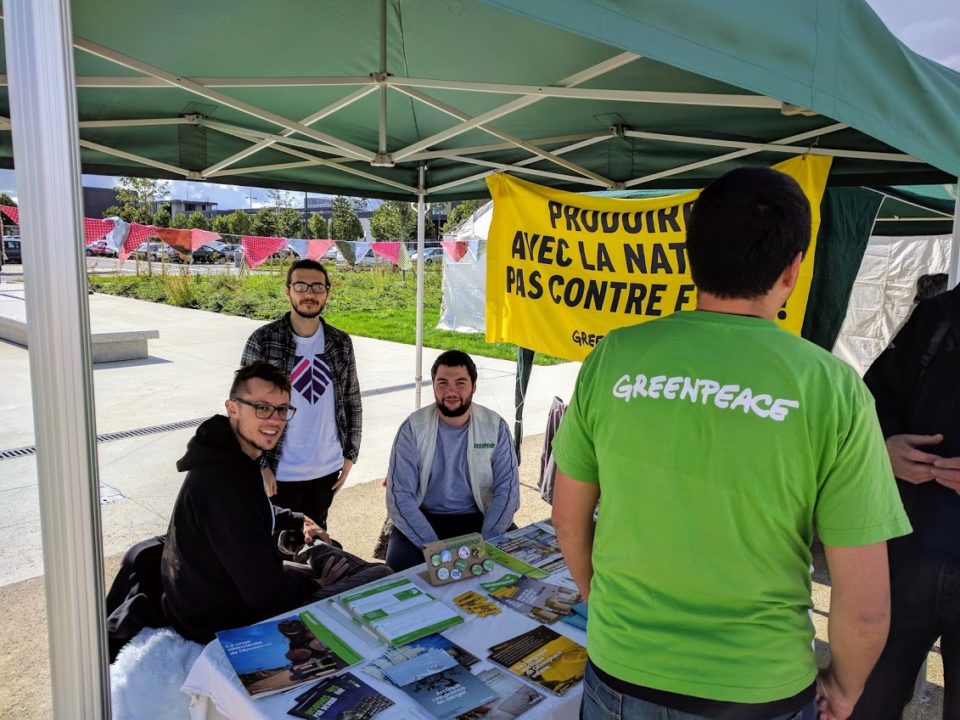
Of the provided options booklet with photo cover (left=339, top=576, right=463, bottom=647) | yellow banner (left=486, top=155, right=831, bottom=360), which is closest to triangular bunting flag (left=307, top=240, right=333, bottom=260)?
yellow banner (left=486, top=155, right=831, bottom=360)

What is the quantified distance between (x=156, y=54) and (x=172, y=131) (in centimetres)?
92

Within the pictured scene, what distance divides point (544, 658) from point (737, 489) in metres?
0.91

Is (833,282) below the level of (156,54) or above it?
below

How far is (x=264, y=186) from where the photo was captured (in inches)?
167

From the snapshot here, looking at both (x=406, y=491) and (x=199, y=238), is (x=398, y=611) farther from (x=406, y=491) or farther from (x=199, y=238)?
(x=199, y=238)

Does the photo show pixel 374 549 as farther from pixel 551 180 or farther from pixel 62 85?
pixel 62 85

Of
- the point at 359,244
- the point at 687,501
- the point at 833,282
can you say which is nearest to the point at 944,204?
the point at 833,282

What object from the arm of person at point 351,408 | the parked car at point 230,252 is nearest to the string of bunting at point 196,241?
the arm of person at point 351,408

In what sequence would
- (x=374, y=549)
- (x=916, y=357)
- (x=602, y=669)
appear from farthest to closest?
(x=374, y=549) → (x=916, y=357) → (x=602, y=669)

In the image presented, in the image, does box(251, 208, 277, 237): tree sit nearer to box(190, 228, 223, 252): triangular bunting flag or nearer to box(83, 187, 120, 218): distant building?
box(83, 187, 120, 218): distant building

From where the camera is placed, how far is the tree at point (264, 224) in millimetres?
36844

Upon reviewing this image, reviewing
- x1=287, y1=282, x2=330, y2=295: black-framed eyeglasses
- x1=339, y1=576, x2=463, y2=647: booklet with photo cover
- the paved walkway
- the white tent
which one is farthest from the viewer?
the white tent

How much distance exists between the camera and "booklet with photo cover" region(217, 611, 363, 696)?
4.85 ft

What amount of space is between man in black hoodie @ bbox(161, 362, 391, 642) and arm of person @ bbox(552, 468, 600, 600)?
111cm
